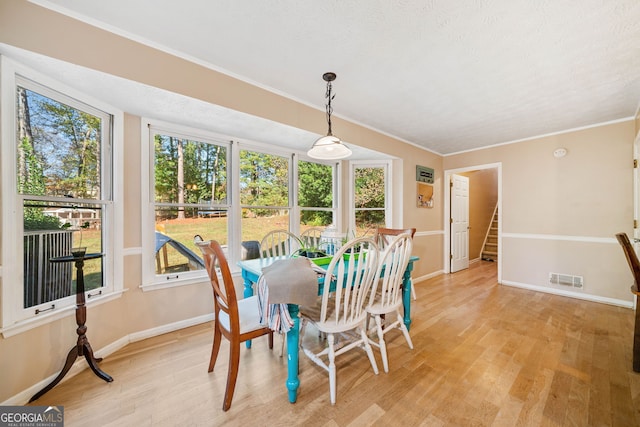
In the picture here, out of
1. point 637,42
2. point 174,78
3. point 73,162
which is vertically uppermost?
point 637,42

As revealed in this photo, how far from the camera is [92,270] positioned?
2.08 meters

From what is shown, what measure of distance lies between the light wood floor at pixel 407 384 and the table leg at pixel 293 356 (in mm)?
114

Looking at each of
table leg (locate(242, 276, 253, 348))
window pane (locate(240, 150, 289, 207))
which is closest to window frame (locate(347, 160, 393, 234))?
window pane (locate(240, 150, 289, 207))

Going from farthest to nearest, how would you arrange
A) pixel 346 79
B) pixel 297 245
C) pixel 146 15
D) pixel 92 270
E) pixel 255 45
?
pixel 297 245 → pixel 346 79 → pixel 92 270 → pixel 255 45 → pixel 146 15

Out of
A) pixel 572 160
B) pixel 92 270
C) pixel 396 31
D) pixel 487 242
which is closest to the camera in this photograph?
pixel 396 31

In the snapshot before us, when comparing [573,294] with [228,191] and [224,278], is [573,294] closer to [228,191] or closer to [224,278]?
[224,278]

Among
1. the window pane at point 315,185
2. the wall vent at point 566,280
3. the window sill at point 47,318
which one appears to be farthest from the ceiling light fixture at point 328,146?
the wall vent at point 566,280

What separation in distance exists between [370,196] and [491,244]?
453 cm

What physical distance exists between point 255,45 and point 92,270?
2.32m

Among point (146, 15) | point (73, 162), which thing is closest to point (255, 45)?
point (146, 15)

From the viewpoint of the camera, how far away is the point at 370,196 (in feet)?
13.9

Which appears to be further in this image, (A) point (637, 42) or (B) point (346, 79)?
(B) point (346, 79)

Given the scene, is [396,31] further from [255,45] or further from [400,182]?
[400,182]

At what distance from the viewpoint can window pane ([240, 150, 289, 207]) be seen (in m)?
3.06
